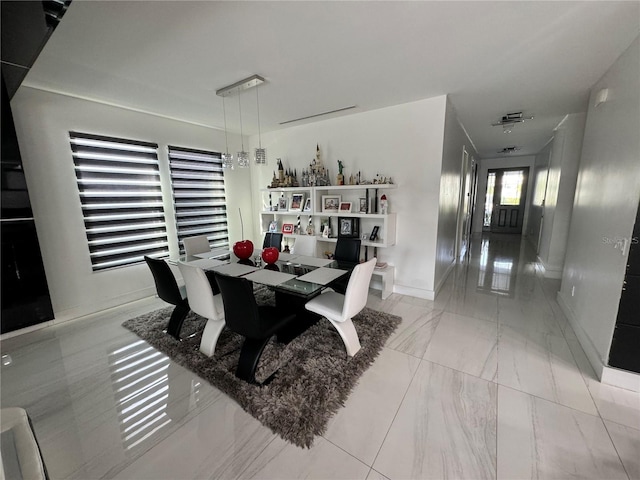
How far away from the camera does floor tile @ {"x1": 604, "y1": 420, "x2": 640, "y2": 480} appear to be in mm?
1348

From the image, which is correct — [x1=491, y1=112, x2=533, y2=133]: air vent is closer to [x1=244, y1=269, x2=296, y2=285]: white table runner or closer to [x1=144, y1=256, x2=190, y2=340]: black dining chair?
[x1=244, y1=269, x2=296, y2=285]: white table runner

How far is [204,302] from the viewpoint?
219 centimetres

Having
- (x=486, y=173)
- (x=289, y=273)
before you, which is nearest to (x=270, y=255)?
(x=289, y=273)

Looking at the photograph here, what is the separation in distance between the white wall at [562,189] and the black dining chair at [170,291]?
5546 mm

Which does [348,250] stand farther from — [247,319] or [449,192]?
[449,192]

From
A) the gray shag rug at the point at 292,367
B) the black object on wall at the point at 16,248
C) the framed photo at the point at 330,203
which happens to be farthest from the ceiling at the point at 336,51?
the gray shag rug at the point at 292,367

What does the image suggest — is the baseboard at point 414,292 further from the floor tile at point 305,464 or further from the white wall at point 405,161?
the floor tile at point 305,464

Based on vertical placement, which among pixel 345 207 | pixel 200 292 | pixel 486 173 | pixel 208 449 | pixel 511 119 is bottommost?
pixel 208 449

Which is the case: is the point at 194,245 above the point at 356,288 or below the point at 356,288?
above

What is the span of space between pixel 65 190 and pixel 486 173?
10177mm

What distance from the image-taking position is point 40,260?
2.77 metres

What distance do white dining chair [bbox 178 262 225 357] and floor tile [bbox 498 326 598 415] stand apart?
92.7 inches

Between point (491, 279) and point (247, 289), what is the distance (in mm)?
4194

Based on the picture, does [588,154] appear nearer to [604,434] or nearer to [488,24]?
[488,24]
